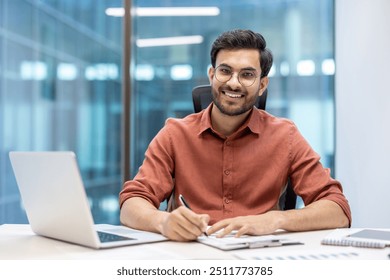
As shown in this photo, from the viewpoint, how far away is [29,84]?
4.05 metres

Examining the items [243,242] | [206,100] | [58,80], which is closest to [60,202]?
[243,242]

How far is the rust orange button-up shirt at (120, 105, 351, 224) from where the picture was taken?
192 centimetres

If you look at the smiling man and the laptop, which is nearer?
the laptop

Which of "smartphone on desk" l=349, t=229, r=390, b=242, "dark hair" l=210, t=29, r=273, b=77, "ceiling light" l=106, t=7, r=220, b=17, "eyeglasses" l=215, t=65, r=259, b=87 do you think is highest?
"ceiling light" l=106, t=7, r=220, b=17

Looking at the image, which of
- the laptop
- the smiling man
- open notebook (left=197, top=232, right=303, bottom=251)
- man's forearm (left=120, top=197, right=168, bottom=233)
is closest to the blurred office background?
the smiling man

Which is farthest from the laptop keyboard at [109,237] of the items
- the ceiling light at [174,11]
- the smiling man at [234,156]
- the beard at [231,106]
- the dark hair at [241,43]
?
the ceiling light at [174,11]

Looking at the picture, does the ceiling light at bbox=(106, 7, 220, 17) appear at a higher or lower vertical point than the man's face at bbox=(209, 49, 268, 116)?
higher

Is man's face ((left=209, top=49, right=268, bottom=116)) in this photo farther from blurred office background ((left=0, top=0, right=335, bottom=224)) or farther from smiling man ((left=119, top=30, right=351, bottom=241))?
blurred office background ((left=0, top=0, right=335, bottom=224))

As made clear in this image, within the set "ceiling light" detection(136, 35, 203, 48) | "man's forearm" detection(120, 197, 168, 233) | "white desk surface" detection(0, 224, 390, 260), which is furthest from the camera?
"ceiling light" detection(136, 35, 203, 48)

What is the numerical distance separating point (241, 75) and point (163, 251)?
0.88 meters

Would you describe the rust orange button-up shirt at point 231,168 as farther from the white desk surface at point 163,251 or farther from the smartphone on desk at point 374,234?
the white desk surface at point 163,251

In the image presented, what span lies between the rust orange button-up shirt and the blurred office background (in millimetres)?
1835

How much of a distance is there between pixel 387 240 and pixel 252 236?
1.12ft

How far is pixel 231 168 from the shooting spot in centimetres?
194
